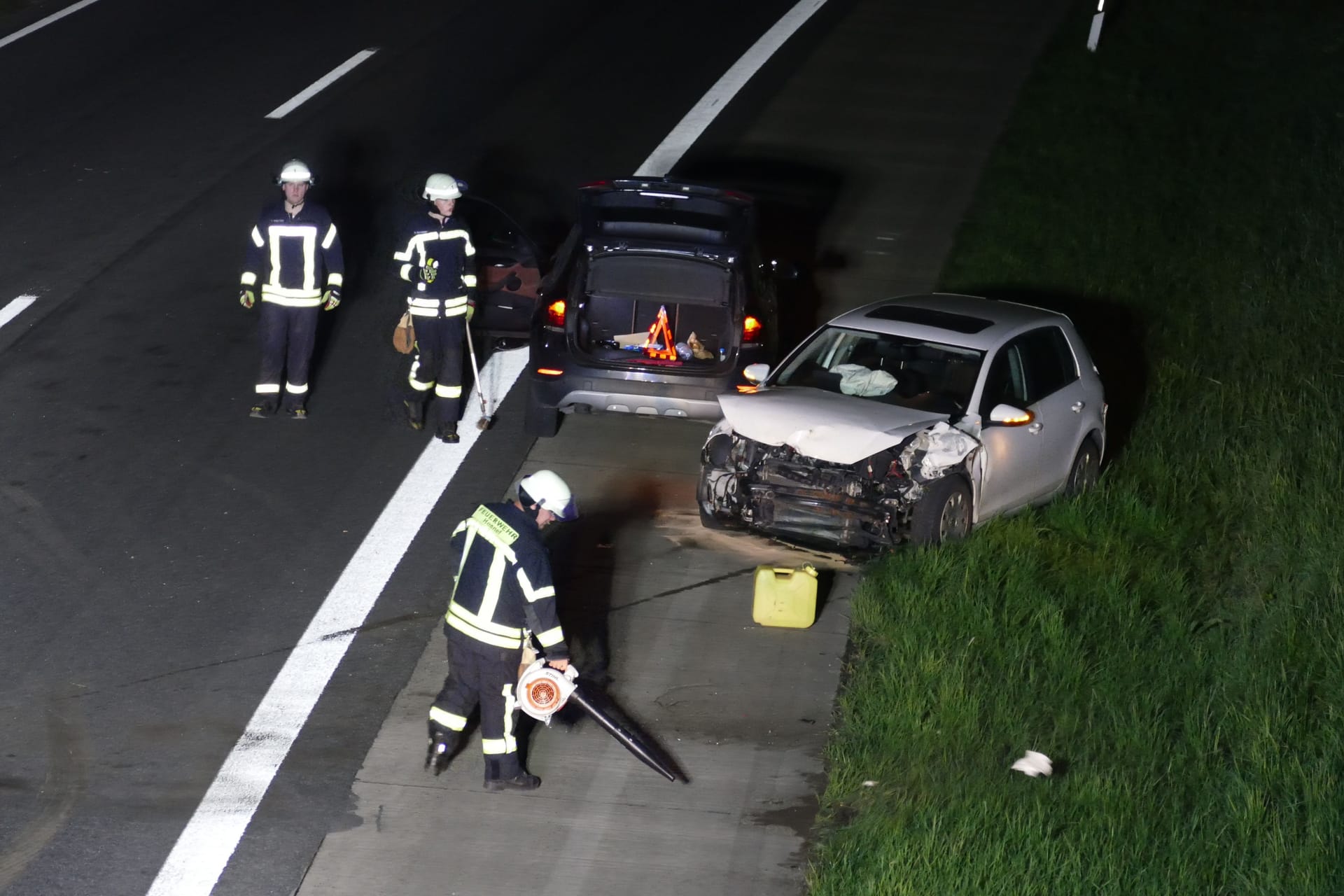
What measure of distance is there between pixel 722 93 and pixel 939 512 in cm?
1281

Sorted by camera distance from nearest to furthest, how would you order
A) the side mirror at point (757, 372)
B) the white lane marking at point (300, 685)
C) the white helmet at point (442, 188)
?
the white lane marking at point (300, 685), the side mirror at point (757, 372), the white helmet at point (442, 188)

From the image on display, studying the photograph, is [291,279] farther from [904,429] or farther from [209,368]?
[904,429]

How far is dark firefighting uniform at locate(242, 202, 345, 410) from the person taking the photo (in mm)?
13172

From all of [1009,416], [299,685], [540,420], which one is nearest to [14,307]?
[540,420]

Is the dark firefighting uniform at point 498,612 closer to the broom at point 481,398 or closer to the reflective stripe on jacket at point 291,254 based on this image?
the broom at point 481,398

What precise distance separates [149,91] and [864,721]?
1536 cm

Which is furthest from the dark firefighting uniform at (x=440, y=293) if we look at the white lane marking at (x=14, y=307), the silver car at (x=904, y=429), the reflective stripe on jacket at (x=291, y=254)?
the white lane marking at (x=14, y=307)

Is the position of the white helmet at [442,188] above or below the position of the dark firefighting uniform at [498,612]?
above

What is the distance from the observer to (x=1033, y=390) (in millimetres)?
12398

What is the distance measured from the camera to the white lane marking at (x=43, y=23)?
76.5 ft

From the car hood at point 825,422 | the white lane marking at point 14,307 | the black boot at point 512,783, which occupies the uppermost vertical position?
the car hood at point 825,422

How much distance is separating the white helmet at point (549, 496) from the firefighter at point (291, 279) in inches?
211

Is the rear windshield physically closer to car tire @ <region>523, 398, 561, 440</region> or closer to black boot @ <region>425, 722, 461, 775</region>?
car tire @ <region>523, 398, 561, 440</region>

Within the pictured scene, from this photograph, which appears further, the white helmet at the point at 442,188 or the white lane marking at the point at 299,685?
the white helmet at the point at 442,188
